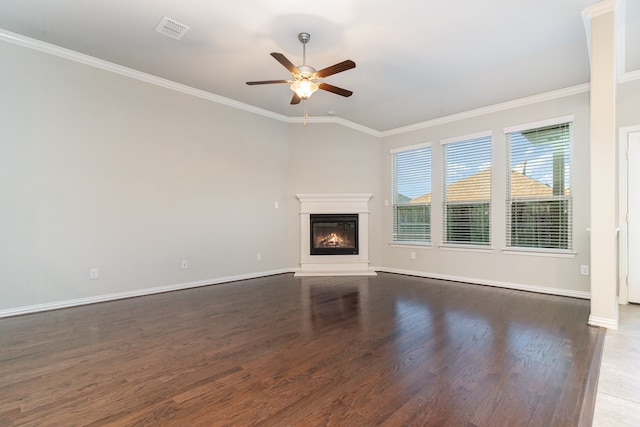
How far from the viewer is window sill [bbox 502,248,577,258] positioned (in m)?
4.06

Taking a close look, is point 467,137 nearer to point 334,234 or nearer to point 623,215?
point 623,215

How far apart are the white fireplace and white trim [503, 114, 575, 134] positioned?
2521 mm

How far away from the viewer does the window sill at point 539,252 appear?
13.3 ft

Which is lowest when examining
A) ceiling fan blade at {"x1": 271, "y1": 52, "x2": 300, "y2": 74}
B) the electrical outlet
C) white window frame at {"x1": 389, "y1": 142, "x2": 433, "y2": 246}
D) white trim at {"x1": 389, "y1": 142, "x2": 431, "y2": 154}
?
the electrical outlet

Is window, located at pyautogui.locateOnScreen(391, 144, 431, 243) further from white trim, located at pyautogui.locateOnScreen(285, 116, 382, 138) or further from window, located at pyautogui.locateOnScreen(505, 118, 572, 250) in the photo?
window, located at pyautogui.locateOnScreen(505, 118, 572, 250)

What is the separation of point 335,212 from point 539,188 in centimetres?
324

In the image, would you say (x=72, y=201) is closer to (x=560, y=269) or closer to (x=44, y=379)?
(x=44, y=379)

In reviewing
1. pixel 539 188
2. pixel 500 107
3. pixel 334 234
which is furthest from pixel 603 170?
pixel 334 234

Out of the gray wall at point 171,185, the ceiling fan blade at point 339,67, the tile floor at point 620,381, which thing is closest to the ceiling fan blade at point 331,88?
the ceiling fan blade at point 339,67

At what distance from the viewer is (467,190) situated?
16.7 ft

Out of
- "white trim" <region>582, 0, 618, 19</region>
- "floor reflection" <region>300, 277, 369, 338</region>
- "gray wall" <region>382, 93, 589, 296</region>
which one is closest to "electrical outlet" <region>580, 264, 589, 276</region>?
"gray wall" <region>382, 93, 589, 296</region>

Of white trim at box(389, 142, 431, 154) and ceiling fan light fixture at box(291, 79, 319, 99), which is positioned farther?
white trim at box(389, 142, 431, 154)

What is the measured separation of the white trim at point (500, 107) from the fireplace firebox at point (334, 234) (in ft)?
6.51

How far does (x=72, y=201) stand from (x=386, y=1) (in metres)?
4.04
